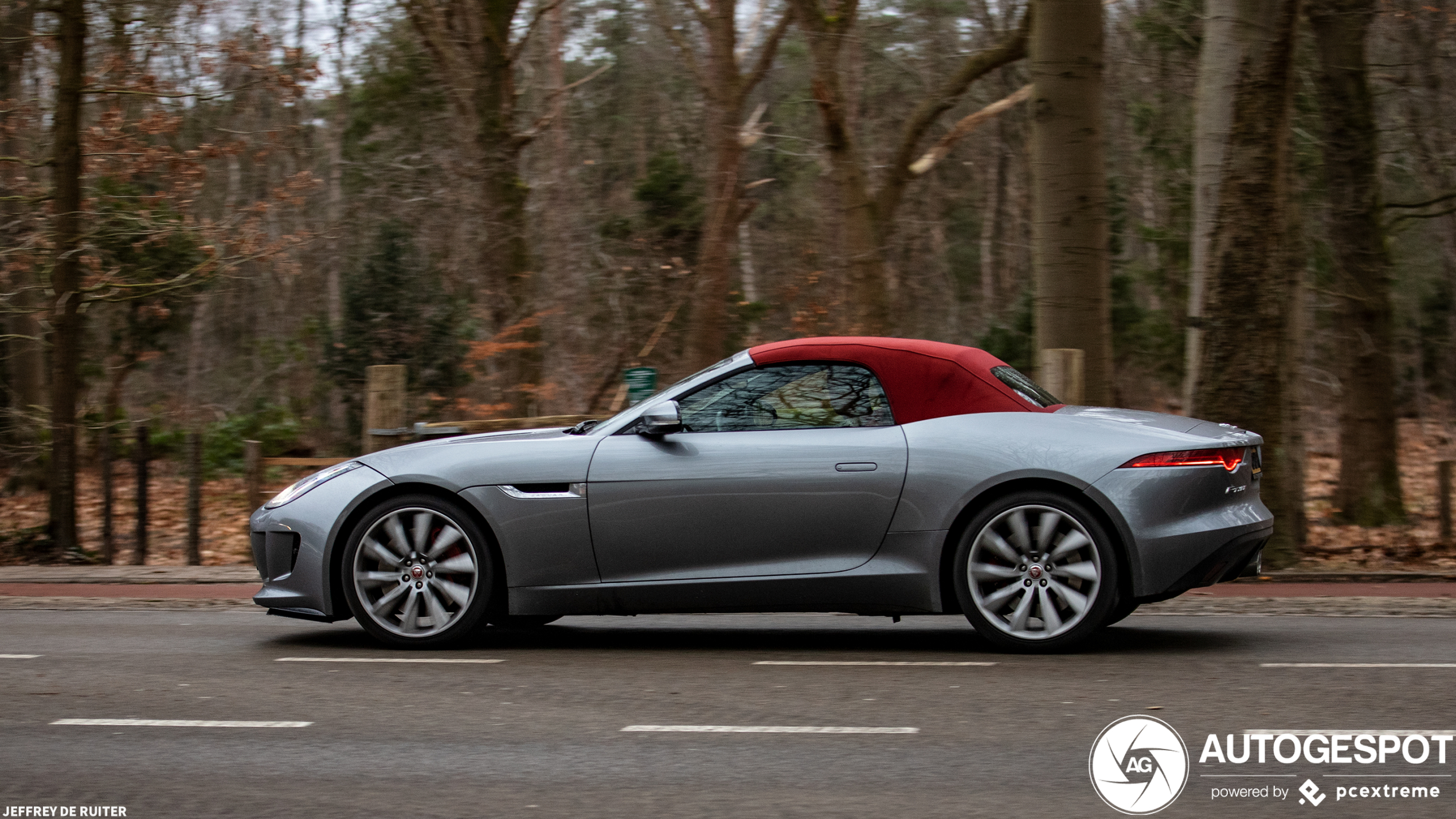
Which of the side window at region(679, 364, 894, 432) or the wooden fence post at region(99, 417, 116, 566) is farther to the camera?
the wooden fence post at region(99, 417, 116, 566)

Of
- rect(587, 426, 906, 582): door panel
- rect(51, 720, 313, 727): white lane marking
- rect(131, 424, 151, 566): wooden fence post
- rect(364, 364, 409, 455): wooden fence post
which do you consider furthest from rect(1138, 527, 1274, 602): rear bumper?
rect(131, 424, 151, 566): wooden fence post

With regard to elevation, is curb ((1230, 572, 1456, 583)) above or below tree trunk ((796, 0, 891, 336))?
below

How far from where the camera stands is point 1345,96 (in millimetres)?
15211

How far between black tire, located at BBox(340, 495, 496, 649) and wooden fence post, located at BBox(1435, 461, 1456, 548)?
829 centimetres

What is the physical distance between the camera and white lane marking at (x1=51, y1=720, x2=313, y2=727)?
547 centimetres

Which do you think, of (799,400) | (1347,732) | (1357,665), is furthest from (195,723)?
(1357,665)

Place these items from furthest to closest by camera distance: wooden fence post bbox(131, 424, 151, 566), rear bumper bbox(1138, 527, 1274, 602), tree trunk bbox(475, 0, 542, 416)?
1. tree trunk bbox(475, 0, 542, 416)
2. wooden fence post bbox(131, 424, 151, 566)
3. rear bumper bbox(1138, 527, 1274, 602)

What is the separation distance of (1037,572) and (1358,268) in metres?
11.0

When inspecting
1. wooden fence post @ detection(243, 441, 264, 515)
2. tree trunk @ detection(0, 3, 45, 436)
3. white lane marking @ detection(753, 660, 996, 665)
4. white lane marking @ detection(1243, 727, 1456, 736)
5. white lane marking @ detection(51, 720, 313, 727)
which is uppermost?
tree trunk @ detection(0, 3, 45, 436)

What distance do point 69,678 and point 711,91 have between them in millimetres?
12834

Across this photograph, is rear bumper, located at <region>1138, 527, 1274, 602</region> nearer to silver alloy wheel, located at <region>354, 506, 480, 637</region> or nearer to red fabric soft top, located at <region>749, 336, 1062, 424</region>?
red fabric soft top, located at <region>749, 336, 1062, 424</region>

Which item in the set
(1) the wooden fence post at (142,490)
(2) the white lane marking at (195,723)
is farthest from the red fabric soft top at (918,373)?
(1) the wooden fence post at (142,490)

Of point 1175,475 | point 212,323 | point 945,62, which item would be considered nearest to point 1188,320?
point 1175,475

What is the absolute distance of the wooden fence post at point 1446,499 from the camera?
11.4 m
